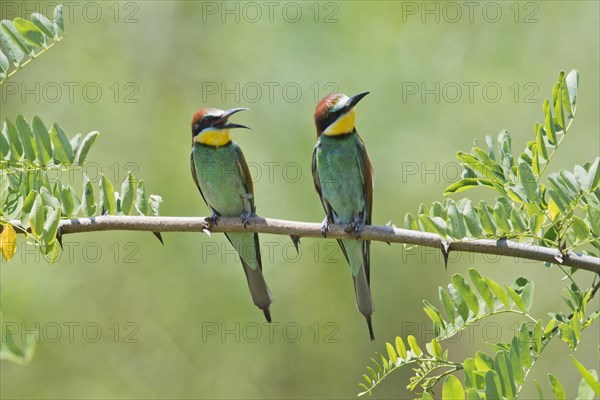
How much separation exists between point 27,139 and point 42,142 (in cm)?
4

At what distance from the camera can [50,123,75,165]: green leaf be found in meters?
2.41

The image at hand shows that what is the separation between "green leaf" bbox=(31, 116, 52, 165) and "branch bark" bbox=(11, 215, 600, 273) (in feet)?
0.61

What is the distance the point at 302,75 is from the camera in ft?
19.0

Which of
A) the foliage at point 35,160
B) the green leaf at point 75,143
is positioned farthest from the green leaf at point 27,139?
the green leaf at point 75,143

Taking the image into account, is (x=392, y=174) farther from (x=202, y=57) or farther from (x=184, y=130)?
(x=202, y=57)

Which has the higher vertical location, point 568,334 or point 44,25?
point 44,25

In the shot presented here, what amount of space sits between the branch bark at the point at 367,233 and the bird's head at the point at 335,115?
45.4 inches

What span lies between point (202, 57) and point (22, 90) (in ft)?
4.32

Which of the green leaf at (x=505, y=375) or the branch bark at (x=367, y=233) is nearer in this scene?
the green leaf at (x=505, y=375)

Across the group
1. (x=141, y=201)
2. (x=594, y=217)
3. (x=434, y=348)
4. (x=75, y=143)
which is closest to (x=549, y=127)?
(x=594, y=217)

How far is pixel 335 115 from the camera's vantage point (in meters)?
3.70

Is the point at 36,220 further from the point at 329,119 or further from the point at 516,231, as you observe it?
the point at 329,119

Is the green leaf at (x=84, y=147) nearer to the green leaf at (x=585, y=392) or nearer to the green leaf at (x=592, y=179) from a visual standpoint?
the green leaf at (x=592, y=179)

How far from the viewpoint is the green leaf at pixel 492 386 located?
1765 millimetres
